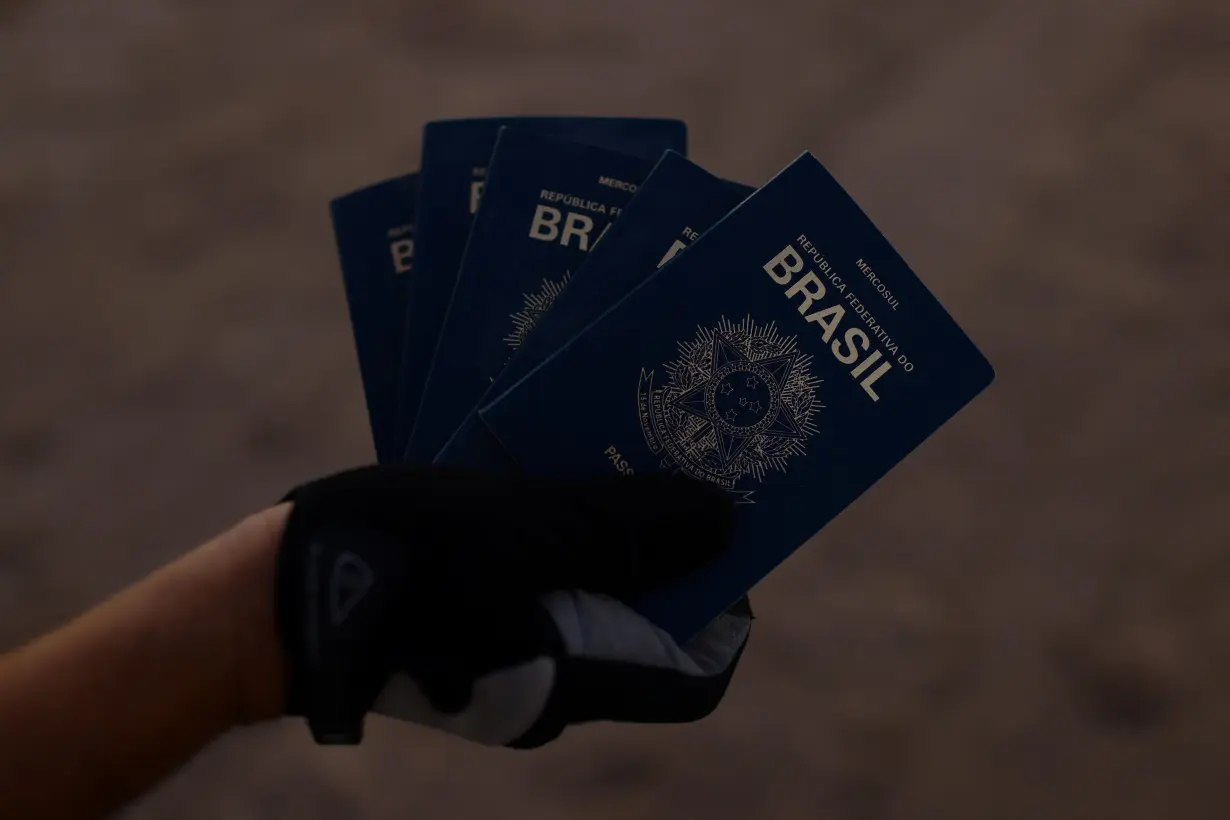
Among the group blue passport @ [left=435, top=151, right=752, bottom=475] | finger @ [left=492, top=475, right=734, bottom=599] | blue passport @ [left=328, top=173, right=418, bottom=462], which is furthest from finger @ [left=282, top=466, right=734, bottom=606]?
blue passport @ [left=328, top=173, right=418, bottom=462]

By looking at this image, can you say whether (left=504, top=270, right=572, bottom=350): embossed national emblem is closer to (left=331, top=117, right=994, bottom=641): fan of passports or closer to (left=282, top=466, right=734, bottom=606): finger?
(left=331, top=117, right=994, bottom=641): fan of passports

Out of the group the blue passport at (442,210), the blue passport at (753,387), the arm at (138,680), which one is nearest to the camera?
the arm at (138,680)

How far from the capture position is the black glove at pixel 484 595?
837 mm

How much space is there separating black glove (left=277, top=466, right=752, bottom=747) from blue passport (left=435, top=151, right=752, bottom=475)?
157mm

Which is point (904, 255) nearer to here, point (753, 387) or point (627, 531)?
point (753, 387)

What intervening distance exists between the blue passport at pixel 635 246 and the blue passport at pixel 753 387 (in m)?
0.06

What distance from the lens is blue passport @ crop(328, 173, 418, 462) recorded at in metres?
1.17

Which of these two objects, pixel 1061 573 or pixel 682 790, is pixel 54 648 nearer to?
pixel 682 790

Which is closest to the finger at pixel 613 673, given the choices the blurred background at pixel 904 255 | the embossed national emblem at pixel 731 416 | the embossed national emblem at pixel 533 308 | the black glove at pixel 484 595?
the black glove at pixel 484 595

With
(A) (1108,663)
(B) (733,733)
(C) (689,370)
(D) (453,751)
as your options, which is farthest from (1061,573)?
(D) (453,751)

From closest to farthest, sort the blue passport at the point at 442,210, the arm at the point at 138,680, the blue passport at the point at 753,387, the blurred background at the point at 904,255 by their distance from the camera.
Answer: the arm at the point at 138,680 → the blue passport at the point at 753,387 → the blue passport at the point at 442,210 → the blurred background at the point at 904,255

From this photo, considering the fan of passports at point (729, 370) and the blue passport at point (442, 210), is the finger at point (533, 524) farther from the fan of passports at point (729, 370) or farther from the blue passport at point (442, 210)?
the blue passport at point (442, 210)

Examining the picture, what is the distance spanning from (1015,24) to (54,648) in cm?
Answer: 168

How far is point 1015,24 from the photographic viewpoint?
5.95 ft
